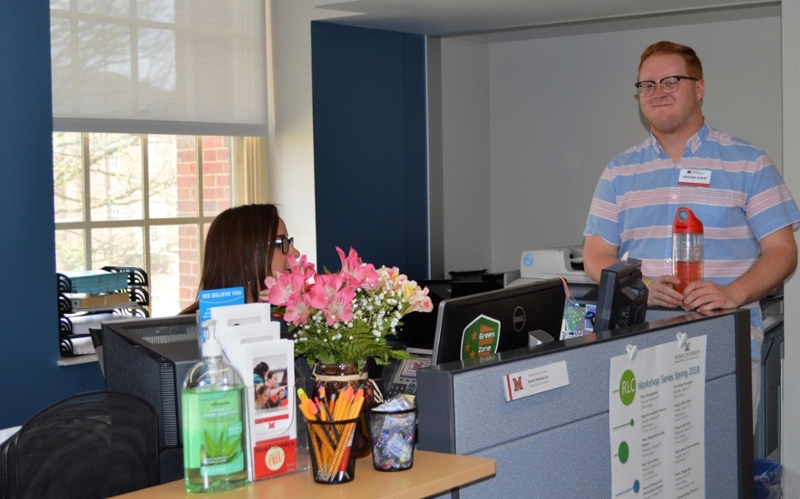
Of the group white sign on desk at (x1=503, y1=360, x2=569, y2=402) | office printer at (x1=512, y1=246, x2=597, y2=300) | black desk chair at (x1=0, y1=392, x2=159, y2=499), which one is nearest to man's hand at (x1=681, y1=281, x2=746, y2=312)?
white sign on desk at (x1=503, y1=360, x2=569, y2=402)

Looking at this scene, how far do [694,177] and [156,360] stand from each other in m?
1.62

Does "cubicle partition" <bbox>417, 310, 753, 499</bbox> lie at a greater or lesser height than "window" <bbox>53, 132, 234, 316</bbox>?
lesser

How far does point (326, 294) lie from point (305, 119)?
9.20 ft

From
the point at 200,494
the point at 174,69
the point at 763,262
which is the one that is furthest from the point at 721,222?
the point at 174,69

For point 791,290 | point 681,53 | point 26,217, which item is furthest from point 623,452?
point 26,217

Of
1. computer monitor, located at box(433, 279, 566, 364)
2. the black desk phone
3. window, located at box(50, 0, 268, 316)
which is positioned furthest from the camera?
window, located at box(50, 0, 268, 316)

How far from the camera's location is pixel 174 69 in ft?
13.4

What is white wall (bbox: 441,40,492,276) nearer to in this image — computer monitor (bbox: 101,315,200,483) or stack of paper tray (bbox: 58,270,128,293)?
stack of paper tray (bbox: 58,270,128,293)

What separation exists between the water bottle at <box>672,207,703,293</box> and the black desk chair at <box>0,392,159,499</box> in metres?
1.42

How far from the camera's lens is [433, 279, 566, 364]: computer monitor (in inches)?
72.0

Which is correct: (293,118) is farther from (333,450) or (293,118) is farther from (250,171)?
(333,450)

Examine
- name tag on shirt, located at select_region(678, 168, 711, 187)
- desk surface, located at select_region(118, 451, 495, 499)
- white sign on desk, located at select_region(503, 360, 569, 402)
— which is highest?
name tag on shirt, located at select_region(678, 168, 711, 187)

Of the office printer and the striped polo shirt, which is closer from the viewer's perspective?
the striped polo shirt

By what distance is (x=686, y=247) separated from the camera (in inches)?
97.3
